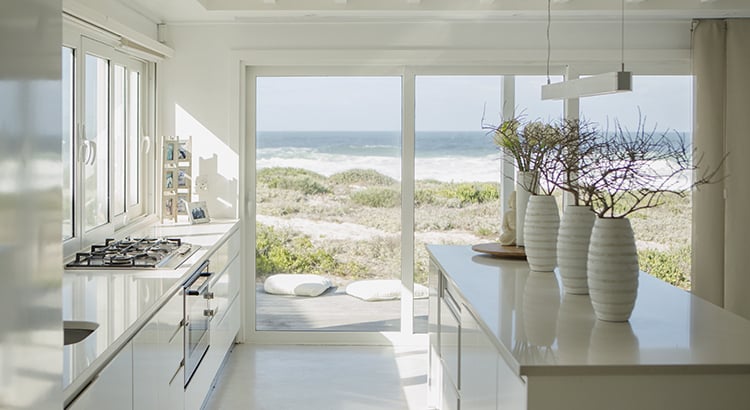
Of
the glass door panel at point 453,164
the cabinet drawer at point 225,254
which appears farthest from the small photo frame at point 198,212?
the glass door panel at point 453,164

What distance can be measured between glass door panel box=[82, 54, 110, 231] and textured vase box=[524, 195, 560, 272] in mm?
2372

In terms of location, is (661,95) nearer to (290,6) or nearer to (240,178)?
(290,6)

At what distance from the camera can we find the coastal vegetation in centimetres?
588

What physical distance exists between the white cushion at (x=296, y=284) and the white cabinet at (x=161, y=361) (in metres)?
2.50

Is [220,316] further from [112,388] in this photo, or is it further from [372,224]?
[112,388]

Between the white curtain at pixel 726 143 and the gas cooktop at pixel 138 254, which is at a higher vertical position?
the white curtain at pixel 726 143

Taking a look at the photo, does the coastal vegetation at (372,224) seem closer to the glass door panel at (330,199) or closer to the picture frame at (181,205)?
the glass door panel at (330,199)

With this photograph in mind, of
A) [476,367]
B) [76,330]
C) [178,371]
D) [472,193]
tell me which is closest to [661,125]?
[472,193]

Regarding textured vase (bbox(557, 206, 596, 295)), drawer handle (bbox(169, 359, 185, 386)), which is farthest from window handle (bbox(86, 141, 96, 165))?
textured vase (bbox(557, 206, 596, 295))

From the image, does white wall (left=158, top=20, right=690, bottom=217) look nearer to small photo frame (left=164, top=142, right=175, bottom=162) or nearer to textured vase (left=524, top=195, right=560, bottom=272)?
small photo frame (left=164, top=142, right=175, bottom=162)

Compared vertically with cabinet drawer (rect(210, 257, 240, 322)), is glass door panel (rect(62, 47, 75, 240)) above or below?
above

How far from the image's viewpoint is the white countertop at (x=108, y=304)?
6.52 ft

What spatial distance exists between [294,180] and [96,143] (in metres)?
1.70

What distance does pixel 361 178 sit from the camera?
590 cm
